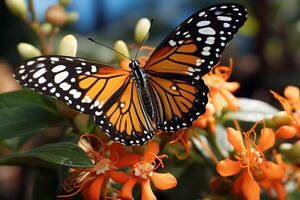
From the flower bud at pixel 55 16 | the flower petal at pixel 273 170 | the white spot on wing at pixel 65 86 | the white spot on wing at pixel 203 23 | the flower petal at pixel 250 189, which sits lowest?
the flower petal at pixel 250 189

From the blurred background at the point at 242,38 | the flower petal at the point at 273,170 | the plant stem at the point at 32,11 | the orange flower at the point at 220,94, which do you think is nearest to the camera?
the flower petal at the point at 273,170

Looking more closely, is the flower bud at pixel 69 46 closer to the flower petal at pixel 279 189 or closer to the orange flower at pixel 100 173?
the orange flower at pixel 100 173

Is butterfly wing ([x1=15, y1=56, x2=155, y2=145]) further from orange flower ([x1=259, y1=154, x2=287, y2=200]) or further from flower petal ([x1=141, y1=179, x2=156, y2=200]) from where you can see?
orange flower ([x1=259, y1=154, x2=287, y2=200])

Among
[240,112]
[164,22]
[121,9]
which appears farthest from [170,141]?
[121,9]

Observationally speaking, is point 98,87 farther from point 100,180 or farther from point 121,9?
point 121,9

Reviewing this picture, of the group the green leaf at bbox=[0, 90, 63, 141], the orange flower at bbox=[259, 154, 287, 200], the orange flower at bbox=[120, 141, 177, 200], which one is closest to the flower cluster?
the orange flower at bbox=[120, 141, 177, 200]

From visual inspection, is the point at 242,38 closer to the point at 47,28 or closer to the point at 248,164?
the point at 47,28

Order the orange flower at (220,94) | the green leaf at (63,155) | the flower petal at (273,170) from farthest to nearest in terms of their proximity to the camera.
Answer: the orange flower at (220,94) < the flower petal at (273,170) < the green leaf at (63,155)

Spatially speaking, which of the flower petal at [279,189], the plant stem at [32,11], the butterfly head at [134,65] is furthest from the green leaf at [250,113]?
the plant stem at [32,11]
